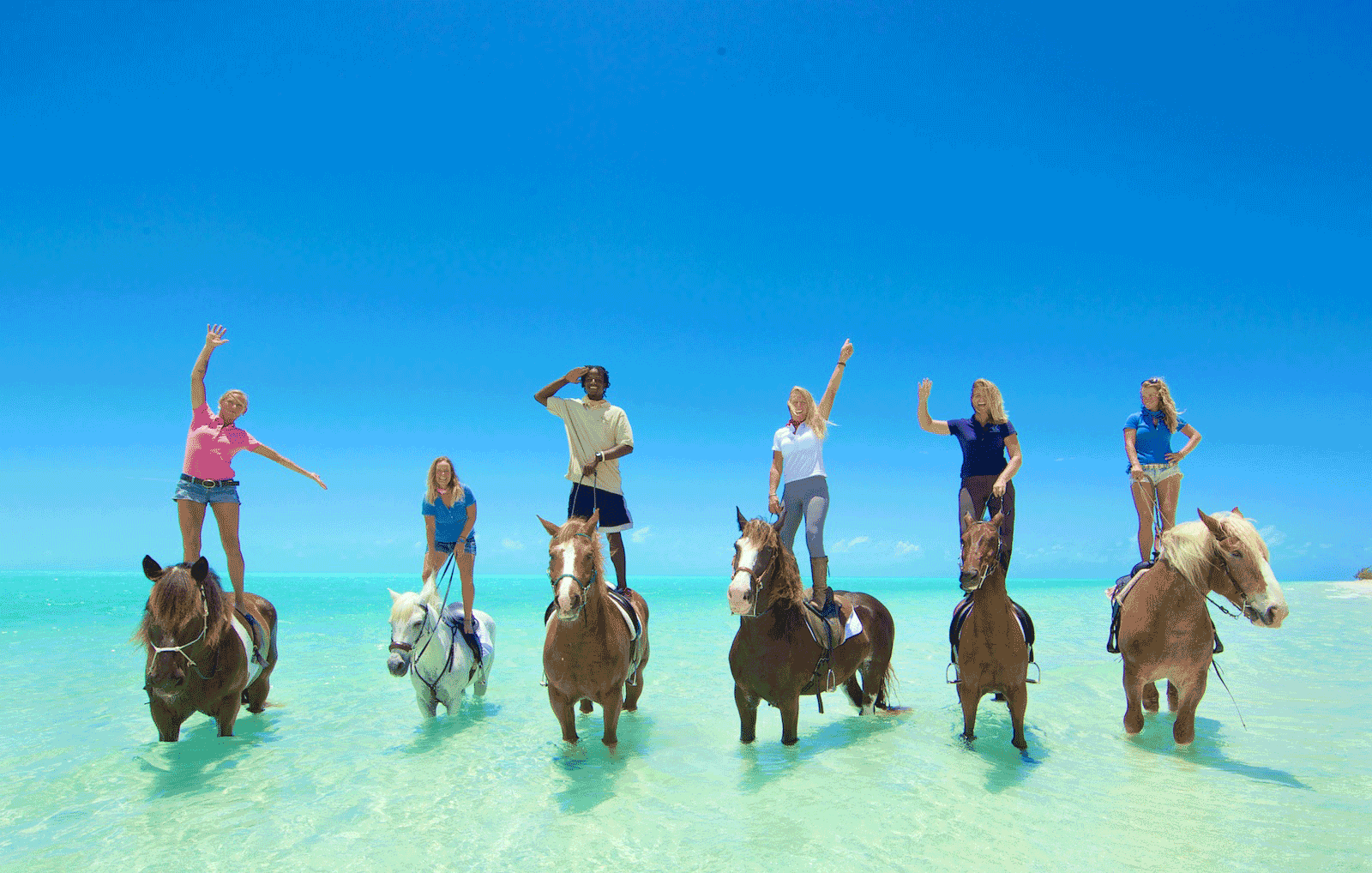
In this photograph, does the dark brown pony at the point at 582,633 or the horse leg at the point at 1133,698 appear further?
the horse leg at the point at 1133,698

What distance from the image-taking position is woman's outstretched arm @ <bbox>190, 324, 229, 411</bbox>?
22.6 ft

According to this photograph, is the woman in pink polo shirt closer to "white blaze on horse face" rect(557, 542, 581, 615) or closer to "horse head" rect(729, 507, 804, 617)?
"white blaze on horse face" rect(557, 542, 581, 615)

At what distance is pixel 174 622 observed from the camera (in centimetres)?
586

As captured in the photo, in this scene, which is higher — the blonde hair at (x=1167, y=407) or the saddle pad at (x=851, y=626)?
the blonde hair at (x=1167, y=407)

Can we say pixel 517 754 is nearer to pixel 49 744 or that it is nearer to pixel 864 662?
pixel 864 662

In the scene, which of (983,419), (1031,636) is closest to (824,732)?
(1031,636)

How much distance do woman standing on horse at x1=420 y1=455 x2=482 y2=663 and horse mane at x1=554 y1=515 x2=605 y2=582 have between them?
9.89ft

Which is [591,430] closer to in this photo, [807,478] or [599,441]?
[599,441]

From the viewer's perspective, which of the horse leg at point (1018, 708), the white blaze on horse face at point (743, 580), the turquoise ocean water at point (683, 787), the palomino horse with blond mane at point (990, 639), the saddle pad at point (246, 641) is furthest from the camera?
the saddle pad at point (246, 641)

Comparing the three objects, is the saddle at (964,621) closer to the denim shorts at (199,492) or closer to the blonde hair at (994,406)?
the blonde hair at (994,406)

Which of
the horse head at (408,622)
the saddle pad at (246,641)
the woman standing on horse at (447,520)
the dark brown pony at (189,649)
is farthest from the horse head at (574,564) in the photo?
the saddle pad at (246,641)

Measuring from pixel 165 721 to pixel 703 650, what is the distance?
1081 centimetres

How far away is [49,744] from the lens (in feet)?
23.9

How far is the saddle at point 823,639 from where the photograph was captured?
5.93m
